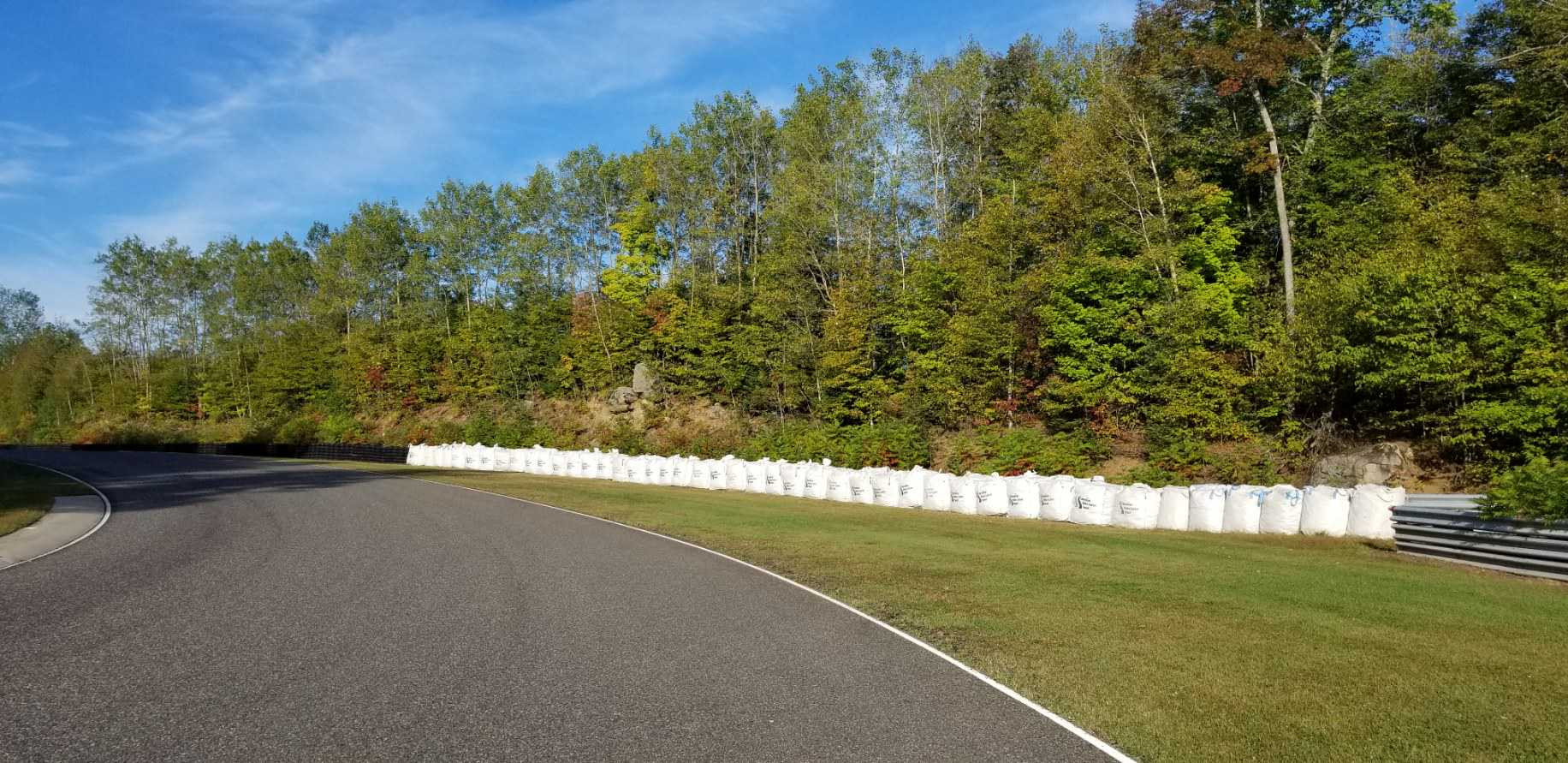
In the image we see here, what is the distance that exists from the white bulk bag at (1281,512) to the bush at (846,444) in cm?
1790

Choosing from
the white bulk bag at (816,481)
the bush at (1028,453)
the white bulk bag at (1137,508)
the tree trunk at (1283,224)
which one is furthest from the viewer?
the bush at (1028,453)

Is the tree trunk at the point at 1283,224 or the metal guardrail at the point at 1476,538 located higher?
the tree trunk at the point at 1283,224

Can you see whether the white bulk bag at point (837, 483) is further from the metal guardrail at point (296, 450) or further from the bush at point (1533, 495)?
the metal guardrail at point (296, 450)

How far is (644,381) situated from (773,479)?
1064 inches

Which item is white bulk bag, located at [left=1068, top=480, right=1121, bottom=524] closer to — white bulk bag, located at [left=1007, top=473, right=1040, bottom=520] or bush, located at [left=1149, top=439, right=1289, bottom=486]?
white bulk bag, located at [left=1007, top=473, right=1040, bottom=520]

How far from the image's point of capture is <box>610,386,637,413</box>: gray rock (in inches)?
2232

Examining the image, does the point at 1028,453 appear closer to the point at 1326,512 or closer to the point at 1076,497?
the point at 1076,497

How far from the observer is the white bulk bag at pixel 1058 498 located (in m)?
20.6

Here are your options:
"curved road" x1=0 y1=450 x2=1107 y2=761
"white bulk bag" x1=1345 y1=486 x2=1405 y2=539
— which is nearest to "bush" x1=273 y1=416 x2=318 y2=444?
"curved road" x1=0 y1=450 x2=1107 y2=761

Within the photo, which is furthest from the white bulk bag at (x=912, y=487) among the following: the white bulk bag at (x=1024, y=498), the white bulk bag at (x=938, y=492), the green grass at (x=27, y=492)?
the green grass at (x=27, y=492)

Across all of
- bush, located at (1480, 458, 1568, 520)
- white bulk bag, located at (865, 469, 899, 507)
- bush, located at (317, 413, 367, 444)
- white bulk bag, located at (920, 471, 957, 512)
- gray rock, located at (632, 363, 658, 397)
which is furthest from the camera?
bush, located at (317, 413, 367, 444)

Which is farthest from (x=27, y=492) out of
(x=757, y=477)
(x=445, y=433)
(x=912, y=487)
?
(x=445, y=433)

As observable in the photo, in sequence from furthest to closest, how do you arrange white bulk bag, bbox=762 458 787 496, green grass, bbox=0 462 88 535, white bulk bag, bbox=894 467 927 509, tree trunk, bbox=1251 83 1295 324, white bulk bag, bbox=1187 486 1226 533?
white bulk bag, bbox=762 458 787 496
tree trunk, bbox=1251 83 1295 324
white bulk bag, bbox=894 467 927 509
white bulk bag, bbox=1187 486 1226 533
green grass, bbox=0 462 88 535

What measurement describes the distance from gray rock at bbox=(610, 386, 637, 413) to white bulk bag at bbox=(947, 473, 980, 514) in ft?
117
